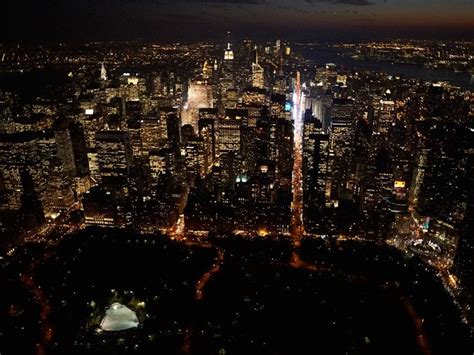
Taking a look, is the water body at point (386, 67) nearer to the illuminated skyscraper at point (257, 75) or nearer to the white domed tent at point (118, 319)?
the illuminated skyscraper at point (257, 75)

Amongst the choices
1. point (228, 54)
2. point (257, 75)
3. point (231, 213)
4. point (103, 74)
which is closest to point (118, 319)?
point (231, 213)

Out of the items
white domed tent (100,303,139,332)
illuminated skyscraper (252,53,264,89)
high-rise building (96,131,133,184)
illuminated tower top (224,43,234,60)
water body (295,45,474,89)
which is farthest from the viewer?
illuminated skyscraper (252,53,264,89)

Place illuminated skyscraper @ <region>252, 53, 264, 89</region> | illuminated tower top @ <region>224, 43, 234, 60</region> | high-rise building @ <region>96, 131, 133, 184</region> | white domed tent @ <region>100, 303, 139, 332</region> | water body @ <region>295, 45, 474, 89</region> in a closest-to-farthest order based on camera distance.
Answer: white domed tent @ <region>100, 303, 139, 332</region> → water body @ <region>295, 45, 474, 89</region> → high-rise building @ <region>96, 131, 133, 184</region> → illuminated tower top @ <region>224, 43, 234, 60</region> → illuminated skyscraper @ <region>252, 53, 264, 89</region>

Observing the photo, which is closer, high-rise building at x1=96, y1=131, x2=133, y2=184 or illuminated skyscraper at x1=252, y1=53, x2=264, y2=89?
high-rise building at x1=96, y1=131, x2=133, y2=184

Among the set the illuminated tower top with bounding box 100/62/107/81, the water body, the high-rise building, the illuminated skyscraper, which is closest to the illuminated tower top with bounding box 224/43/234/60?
the illuminated skyscraper

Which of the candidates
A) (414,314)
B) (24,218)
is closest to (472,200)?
(414,314)

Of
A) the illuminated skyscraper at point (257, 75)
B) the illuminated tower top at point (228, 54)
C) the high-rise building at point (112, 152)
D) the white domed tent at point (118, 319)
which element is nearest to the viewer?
the white domed tent at point (118, 319)

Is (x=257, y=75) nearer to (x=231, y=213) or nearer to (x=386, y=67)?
(x=386, y=67)

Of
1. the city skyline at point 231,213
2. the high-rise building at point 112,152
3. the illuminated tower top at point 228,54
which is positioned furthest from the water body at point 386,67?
the high-rise building at point 112,152

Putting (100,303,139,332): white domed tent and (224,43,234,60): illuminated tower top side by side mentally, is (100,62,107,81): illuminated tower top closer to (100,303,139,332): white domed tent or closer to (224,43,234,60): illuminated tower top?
(224,43,234,60): illuminated tower top

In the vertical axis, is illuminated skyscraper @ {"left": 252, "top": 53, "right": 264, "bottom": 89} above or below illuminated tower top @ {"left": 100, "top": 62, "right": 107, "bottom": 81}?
below
